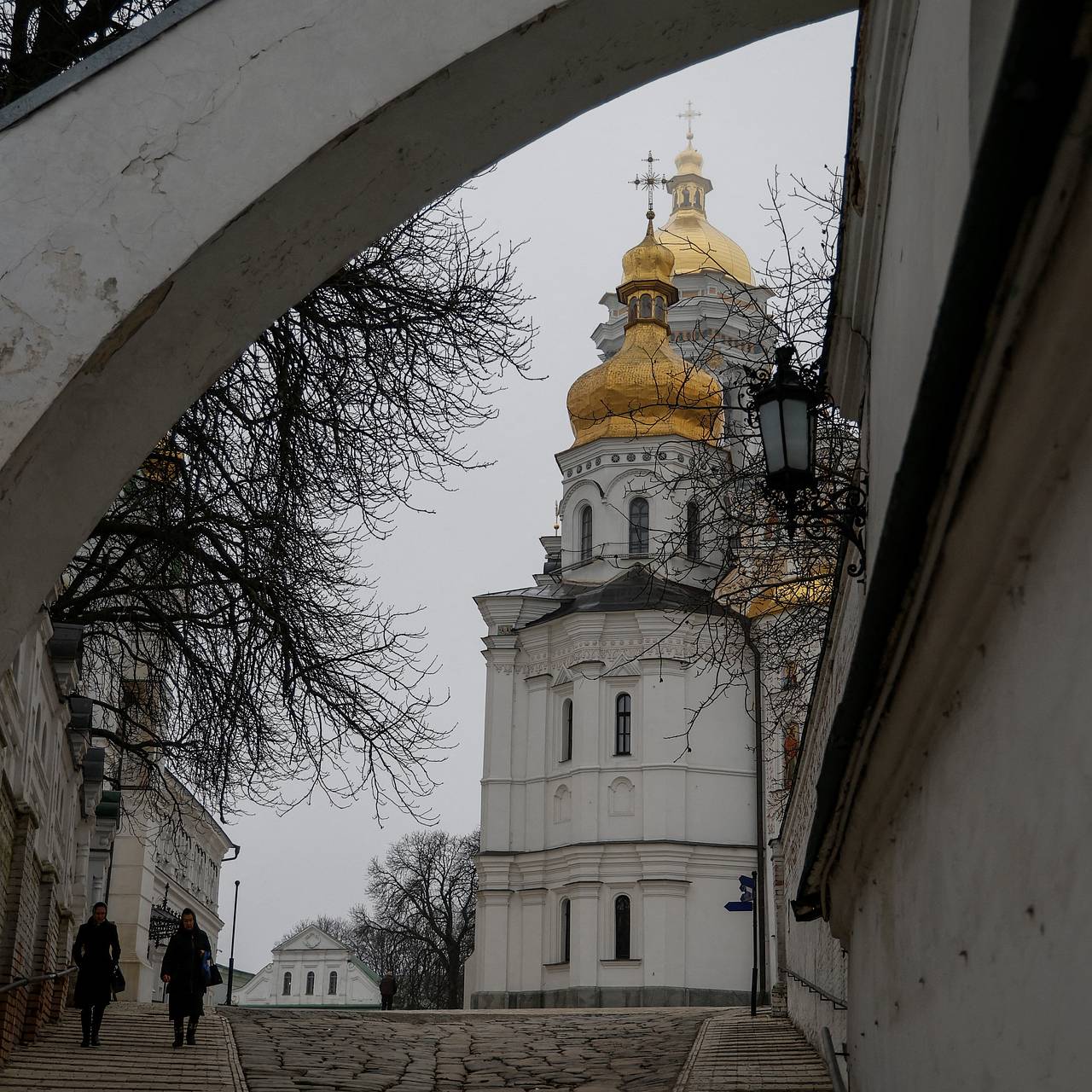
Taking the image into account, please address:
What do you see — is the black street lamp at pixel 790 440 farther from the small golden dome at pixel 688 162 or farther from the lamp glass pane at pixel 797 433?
the small golden dome at pixel 688 162

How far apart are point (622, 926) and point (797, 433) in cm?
3626

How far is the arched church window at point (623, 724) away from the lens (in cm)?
4344

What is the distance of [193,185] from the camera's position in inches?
195

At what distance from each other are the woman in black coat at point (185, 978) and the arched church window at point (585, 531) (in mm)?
34937

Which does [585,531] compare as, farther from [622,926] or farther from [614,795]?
[622,926]

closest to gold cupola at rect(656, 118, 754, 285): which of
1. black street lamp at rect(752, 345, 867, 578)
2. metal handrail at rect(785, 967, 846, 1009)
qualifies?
metal handrail at rect(785, 967, 846, 1009)

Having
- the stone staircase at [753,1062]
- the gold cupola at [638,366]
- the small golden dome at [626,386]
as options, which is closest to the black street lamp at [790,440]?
the stone staircase at [753,1062]

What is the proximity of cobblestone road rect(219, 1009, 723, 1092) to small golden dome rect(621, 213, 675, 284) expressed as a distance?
33843 millimetres

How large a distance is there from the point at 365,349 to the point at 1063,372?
9.17 m

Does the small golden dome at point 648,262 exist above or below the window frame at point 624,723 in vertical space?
above

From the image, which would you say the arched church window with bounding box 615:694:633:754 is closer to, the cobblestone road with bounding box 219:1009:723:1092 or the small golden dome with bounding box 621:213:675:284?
the small golden dome with bounding box 621:213:675:284

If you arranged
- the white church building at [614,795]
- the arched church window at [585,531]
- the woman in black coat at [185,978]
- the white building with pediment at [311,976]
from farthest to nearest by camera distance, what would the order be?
the white building with pediment at [311,976] → the arched church window at [585,531] → the white church building at [614,795] → the woman in black coat at [185,978]

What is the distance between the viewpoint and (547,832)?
43.9m

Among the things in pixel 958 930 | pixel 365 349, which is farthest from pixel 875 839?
pixel 365 349
